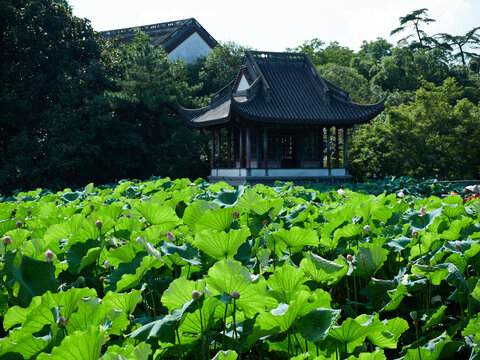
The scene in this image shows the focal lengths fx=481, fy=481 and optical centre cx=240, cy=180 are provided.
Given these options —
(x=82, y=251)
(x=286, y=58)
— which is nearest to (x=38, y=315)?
(x=82, y=251)

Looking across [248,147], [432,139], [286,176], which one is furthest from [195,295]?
[432,139]

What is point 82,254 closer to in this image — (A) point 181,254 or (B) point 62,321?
(A) point 181,254

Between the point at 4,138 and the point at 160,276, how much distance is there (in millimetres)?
16931

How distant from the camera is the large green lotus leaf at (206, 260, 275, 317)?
92 centimetres

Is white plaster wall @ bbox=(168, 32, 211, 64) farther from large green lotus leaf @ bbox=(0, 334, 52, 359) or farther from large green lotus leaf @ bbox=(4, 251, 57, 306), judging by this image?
large green lotus leaf @ bbox=(0, 334, 52, 359)

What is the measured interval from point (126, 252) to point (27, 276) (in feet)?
0.83

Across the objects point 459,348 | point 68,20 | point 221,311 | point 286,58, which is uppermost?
point 68,20

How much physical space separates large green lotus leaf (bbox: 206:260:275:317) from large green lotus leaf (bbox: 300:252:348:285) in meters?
0.23

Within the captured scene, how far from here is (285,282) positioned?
100 cm

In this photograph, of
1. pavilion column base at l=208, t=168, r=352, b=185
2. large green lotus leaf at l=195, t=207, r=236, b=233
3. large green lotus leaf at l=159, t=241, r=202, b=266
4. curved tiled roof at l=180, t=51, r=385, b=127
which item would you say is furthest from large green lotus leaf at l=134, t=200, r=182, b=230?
pavilion column base at l=208, t=168, r=352, b=185

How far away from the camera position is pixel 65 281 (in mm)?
1456

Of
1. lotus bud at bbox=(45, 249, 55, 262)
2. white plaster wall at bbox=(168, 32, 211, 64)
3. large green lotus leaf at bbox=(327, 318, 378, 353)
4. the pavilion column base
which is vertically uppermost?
white plaster wall at bbox=(168, 32, 211, 64)

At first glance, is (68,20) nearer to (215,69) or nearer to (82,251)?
(215,69)

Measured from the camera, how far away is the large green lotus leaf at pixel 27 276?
121cm
